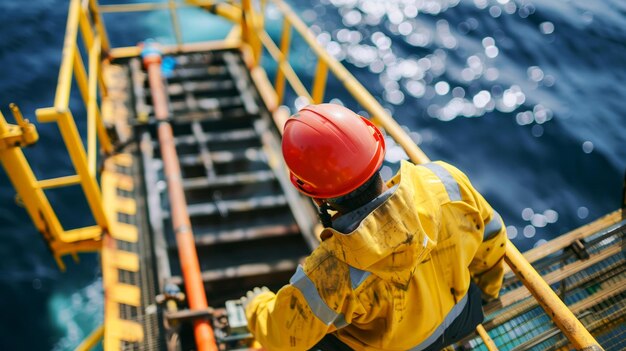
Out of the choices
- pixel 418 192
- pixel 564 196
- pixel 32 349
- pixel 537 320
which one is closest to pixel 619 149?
pixel 564 196

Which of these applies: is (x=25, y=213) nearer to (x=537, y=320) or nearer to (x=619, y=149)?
(x=537, y=320)

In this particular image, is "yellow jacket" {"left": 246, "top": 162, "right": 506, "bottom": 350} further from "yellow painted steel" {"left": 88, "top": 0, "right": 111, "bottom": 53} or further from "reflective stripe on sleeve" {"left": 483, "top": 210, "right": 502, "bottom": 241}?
"yellow painted steel" {"left": 88, "top": 0, "right": 111, "bottom": 53}

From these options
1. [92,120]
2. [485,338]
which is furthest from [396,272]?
[92,120]

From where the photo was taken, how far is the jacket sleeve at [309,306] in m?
1.88

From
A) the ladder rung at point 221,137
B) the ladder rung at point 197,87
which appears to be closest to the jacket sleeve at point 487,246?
the ladder rung at point 221,137

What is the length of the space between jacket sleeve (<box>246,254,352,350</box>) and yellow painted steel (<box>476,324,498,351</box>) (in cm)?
89

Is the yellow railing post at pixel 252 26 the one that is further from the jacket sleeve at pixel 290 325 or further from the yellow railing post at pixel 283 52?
the jacket sleeve at pixel 290 325

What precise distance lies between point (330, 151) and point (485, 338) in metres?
1.34

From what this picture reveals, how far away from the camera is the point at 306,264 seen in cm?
195

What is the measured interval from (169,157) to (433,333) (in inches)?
125

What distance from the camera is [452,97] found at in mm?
7797

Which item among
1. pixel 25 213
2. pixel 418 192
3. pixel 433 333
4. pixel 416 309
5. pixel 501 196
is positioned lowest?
pixel 501 196

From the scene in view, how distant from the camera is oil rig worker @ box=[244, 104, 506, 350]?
1757mm

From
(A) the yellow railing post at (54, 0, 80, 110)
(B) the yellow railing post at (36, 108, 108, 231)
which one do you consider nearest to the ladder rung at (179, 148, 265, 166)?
(B) the yellow railing post at (36, 108, 108, 231)
